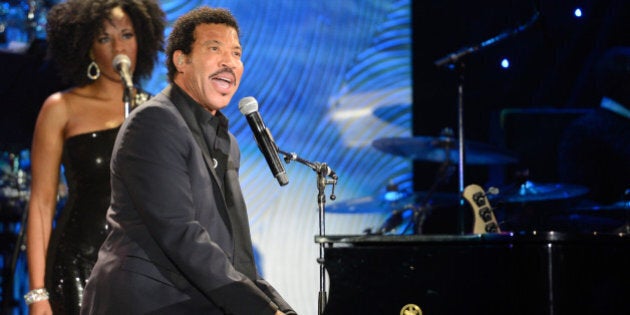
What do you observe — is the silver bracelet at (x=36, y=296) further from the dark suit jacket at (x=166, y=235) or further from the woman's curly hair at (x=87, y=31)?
the woman's curly hair at (x=87, y=31)

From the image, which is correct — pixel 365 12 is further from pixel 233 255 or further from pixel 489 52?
pixel 233 255

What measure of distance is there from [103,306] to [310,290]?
3.28 metres

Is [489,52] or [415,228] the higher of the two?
[489,52]

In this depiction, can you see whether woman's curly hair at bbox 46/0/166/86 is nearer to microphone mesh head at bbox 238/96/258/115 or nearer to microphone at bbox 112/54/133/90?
microphone at bbox 112/54/133/90

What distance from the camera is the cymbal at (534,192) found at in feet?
15.0

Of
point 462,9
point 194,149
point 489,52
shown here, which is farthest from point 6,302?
point 462,9

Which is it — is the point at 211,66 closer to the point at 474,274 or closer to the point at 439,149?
the point at 474,274

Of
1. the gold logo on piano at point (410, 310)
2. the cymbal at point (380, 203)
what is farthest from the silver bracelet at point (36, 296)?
the cymbal at point (380, 203)

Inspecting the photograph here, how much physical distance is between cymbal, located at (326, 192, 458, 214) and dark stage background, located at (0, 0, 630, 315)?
0.02 meters

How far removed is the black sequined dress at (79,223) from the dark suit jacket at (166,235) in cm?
80

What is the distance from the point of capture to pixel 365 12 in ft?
19.4

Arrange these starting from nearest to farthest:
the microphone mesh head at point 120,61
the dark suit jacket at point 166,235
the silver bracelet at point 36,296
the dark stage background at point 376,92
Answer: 1. the dark suit jacket at point 166,235
2. the silver bracelet at point 36,296
3. the microphone mesh head at point 120,61
4. the dark stage background at point 376,92

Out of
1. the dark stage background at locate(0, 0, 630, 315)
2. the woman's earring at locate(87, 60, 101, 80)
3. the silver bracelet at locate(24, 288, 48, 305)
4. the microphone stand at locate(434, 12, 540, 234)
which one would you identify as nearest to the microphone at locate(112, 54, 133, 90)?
the woman's earring at locate(87, 60, 101, 80)

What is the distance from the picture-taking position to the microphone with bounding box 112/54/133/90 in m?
3.25
